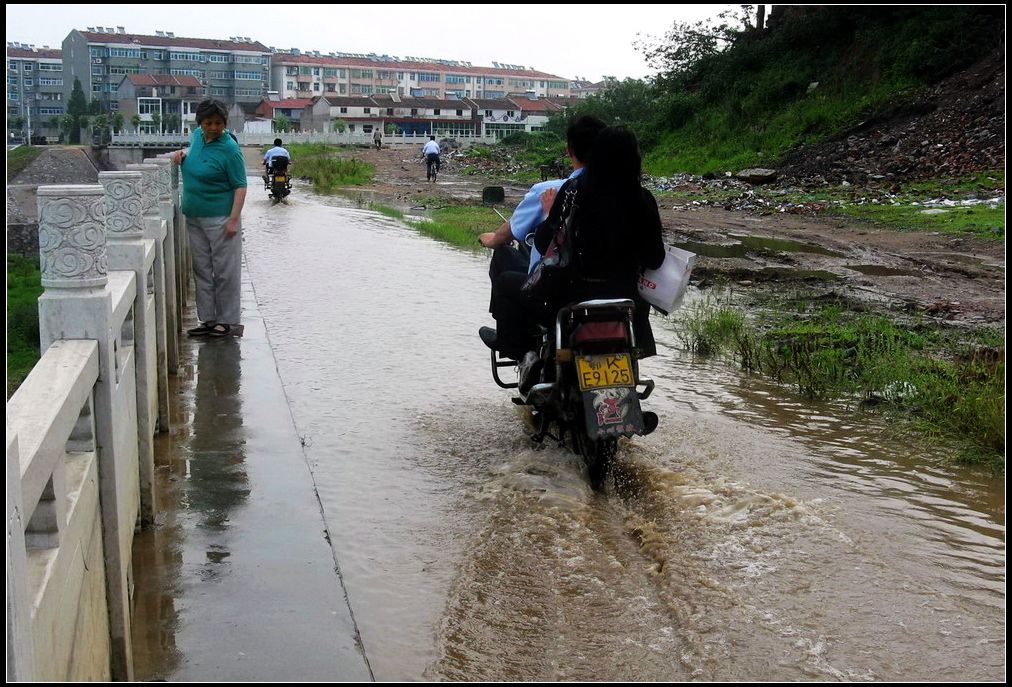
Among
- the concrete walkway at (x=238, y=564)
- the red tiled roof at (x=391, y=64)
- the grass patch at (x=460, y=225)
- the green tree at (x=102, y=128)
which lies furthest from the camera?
the red tiled roof at (x=391, y=64)

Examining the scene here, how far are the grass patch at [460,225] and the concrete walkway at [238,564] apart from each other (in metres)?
9.60

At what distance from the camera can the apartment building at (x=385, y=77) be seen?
428ft

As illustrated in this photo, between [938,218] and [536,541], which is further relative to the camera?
[938,218]

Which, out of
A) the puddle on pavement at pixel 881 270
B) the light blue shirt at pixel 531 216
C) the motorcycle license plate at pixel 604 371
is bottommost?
the puddle on pavement at pixel 881 270

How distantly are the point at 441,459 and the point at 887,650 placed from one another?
2.86 meters

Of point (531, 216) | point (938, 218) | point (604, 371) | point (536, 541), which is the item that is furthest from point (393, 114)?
point (536, 541)

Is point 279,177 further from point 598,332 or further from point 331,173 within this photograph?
point 598,332

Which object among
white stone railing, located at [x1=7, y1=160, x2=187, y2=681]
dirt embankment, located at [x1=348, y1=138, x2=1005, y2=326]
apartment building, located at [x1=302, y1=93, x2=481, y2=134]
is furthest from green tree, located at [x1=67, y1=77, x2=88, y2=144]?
white stone railing, located at [x1=7, y1=160, x2=187, y2=681]

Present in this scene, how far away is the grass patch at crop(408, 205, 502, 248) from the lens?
55.3 ft

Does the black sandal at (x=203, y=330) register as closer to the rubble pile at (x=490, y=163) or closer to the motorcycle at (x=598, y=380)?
the motorcycle at (x=598, y=380)

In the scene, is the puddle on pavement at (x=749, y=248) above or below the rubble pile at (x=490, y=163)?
below

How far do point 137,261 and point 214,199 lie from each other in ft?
10.9

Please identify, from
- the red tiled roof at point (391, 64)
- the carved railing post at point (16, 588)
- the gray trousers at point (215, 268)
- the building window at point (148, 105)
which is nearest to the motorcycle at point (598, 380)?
the carved railing post at point (16, 588)

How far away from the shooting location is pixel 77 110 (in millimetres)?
90938
